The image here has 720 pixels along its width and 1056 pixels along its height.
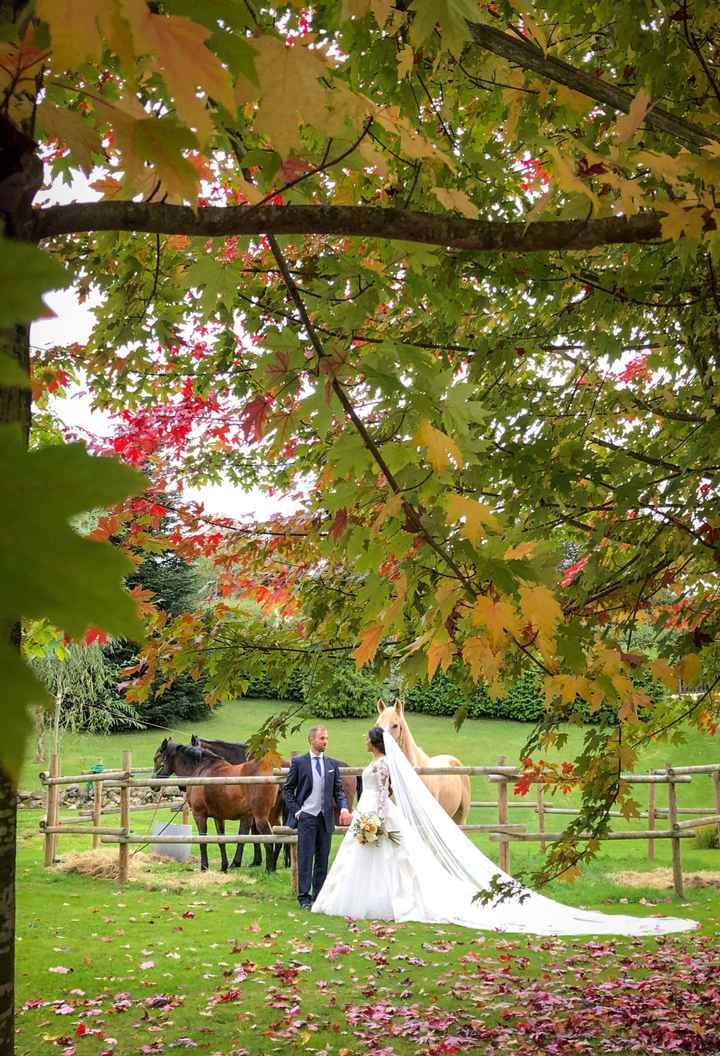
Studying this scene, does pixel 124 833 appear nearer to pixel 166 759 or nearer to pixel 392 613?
pixel 166 759

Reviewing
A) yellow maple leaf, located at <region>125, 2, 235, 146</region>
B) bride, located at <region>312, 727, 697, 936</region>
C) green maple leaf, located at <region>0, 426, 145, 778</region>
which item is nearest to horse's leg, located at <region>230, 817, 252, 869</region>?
bride, located at <region>312, 727, 697, 936</region>

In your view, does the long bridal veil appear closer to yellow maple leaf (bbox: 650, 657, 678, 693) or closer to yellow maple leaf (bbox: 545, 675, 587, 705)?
yellow maple leaf (bbox: 650, 657, 678, 693)

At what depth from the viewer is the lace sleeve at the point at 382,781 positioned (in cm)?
1027

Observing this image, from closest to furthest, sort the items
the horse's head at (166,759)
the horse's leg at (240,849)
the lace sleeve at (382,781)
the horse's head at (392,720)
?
the lace sleeve at (382,781), the horse's head at (392,720), the horse's leg at (240,849), the horse's head at (166,759)

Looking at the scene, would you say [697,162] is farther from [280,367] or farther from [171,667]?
[171,667]

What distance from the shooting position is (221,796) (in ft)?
43.0

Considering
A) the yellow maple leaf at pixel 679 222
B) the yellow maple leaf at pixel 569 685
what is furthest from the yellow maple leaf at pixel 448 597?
the yellow maple leaf at pixel 679 222

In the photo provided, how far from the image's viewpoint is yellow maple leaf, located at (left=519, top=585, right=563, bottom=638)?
2010 mm

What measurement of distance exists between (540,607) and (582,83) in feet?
5.54

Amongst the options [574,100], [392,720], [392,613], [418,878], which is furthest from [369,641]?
[392,720]

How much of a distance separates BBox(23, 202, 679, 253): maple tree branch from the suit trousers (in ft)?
30.1

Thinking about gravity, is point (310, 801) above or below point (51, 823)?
above

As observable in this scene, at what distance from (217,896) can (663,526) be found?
29.1 feet

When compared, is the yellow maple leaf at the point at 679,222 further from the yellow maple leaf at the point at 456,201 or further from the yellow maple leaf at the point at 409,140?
the yellow maple leaf at the point at 409,140
